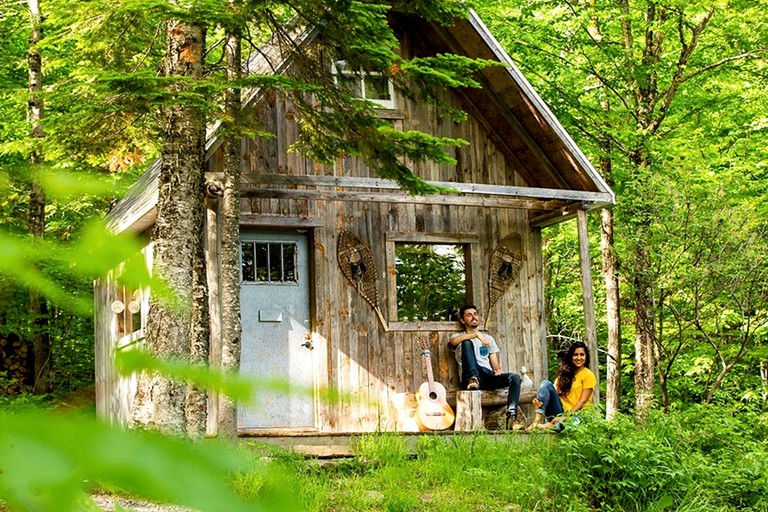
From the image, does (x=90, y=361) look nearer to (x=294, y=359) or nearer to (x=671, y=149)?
(x=294, y=359)

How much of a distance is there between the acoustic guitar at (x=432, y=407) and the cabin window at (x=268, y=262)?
1569mm

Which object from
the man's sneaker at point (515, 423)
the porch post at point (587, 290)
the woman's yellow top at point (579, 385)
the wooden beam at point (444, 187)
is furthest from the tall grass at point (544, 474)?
the wooden beam at point (444, 187)

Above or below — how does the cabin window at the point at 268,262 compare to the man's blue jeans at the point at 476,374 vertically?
above

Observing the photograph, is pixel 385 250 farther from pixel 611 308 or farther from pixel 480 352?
pixel 611 308

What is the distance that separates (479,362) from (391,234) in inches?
61.8

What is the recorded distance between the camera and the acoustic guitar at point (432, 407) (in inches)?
403

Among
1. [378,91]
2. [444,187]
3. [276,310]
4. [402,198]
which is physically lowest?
[276,310]

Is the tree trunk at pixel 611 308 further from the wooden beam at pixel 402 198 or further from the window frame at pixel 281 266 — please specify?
the window frame at pixel 281 266

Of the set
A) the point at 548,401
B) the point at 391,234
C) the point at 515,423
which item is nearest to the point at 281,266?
the point at 391,234

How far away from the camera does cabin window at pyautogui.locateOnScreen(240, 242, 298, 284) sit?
34.2ft

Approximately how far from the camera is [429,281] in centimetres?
1110

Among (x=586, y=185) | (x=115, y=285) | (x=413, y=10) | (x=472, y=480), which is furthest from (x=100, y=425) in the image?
(x=586, y=185)

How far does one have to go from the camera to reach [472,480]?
320 inches

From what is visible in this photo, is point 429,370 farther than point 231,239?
Yes
